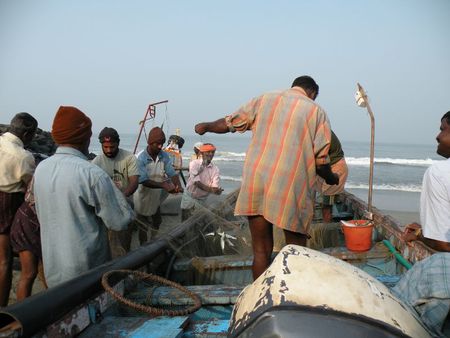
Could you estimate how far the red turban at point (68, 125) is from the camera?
2.43m

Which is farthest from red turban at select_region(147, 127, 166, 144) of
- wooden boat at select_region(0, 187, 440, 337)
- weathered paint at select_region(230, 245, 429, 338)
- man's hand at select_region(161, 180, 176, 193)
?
weathered paint at select_region(230, 245, 429, 338)

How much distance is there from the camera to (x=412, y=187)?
64.4ft

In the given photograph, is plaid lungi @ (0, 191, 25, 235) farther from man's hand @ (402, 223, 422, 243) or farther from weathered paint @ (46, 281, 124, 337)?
man's hand @ (402, 223, 422, 243)

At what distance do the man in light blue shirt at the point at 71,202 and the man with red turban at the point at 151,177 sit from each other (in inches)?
96.6

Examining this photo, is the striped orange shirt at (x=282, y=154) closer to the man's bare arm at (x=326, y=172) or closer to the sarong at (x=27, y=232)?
the man's bare arm at (x=326, y=172)

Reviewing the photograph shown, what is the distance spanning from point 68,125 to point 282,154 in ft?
4.71

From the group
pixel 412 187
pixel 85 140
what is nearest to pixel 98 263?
pixel 85 140

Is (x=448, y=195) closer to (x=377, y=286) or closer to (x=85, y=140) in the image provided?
(x=377, y=286)

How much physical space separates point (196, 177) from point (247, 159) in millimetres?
3173

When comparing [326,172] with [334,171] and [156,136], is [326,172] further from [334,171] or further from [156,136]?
[334,171]

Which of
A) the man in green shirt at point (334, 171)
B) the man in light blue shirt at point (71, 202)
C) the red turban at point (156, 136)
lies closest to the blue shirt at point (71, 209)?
the man in light blue shirt at point (71, 202)

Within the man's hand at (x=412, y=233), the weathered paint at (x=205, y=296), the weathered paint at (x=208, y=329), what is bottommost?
the weathered paint at (x=205, y=296)

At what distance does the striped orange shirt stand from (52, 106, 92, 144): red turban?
1036 millimetres

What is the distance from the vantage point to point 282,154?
2705 mm
